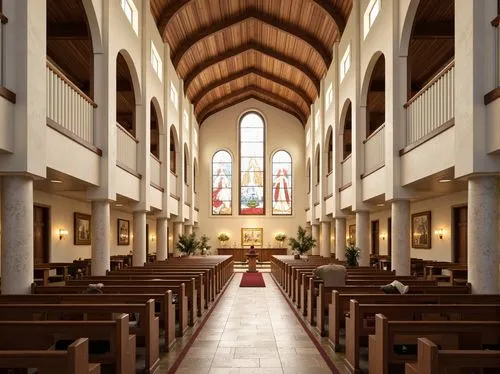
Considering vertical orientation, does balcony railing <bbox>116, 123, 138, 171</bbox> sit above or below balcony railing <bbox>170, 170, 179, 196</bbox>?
above

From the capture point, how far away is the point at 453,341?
21.8 ft

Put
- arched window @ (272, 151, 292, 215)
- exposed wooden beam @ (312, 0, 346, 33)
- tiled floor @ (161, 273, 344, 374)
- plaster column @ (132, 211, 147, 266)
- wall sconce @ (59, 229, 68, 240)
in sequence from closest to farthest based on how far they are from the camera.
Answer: tiled floor @ (161, 273, 344, 374) < plaster column @ (132, 211, 147, 266) < wall sconce @ (59, 229, 68, 240) < exposed wooden beam @ (312, 0, 346, 33) < arched window @ (272, 151, 292, 215)

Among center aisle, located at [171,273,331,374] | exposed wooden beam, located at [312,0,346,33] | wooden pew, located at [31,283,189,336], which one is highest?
exposed wooden beam, located at [312,0,346,33]

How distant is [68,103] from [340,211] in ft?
43.1

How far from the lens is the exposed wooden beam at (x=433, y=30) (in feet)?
48.9

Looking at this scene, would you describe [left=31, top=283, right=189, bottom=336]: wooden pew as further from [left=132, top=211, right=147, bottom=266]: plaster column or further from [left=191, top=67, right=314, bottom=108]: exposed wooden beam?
[left=191, top=67, right=314, bottom=108]: exposed wooden beam

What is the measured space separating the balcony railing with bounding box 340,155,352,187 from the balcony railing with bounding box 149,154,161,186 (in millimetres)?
7150

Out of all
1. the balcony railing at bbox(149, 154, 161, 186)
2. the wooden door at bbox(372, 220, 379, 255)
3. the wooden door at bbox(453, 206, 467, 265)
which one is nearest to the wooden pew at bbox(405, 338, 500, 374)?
the wooden door at bbox(453, 206, 467, 265)

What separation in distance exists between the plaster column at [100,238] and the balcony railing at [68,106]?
5.59 ft

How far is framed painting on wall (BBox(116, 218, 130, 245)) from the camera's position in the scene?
24.2 m

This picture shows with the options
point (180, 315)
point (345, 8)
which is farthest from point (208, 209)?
point (180, 315)

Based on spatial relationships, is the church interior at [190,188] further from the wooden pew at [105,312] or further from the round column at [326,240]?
the round column at [326,240]

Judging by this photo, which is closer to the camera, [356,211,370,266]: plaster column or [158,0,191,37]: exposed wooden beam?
[356,211,370,266]: plaster column

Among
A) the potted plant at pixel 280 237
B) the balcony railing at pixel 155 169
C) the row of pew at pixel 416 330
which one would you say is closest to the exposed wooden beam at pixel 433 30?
the row of pew at pixel 416 330
